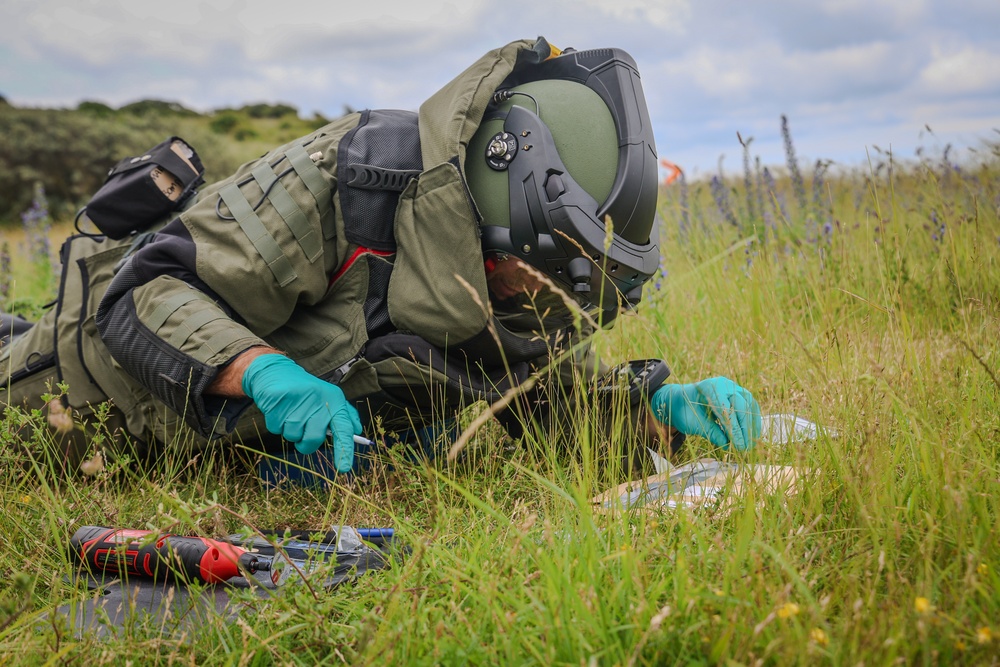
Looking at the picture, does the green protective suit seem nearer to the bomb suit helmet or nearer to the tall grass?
the bomb suit helmet

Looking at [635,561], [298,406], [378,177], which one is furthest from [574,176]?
[635,561]

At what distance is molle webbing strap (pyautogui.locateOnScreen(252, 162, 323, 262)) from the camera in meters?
2.29

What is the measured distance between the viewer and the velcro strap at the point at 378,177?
91.0 inches

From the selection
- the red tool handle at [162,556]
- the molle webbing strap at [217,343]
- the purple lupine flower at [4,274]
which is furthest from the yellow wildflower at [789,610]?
the purple lupine flower at [4,274]

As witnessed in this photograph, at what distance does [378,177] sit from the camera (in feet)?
7.66

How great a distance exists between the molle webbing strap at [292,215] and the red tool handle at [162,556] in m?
0.93

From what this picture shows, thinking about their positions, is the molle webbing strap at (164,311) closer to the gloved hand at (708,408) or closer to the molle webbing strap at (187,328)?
the molle webbing strap at (187,328)

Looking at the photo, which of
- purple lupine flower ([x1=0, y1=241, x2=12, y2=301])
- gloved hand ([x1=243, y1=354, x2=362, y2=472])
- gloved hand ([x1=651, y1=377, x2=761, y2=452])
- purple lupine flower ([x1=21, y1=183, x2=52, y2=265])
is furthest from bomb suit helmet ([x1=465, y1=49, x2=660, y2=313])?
purple lupine flower ([x1=21, y1=183, x2=52, y2=265])

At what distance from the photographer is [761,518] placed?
158 centimetres

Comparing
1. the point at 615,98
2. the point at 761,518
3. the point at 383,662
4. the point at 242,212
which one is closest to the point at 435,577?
the point at 383,662

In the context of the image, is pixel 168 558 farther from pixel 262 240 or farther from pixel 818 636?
pixel 818 636

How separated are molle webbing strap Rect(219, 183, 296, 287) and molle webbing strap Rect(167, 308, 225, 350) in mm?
246

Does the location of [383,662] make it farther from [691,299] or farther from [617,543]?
[691,299]

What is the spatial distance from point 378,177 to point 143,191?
928mm
